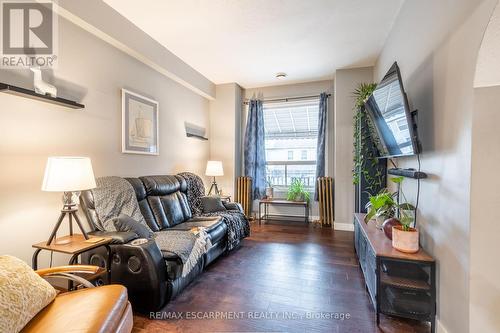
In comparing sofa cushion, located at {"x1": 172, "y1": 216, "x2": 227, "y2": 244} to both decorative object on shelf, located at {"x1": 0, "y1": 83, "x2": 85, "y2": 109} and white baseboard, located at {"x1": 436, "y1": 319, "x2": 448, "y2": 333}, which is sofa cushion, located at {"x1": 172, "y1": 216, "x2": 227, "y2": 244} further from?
white baseboard, located at {"x1": 436, "y1": 319, "x2": 448, "y2": 333}

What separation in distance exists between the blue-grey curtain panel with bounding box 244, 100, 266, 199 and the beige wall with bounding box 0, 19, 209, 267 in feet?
6.71

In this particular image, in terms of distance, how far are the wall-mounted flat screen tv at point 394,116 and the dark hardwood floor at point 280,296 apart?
4.42 feet

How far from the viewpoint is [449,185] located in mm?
1487

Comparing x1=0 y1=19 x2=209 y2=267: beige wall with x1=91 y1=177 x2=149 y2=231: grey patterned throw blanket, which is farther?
x1=91 y1=177 x2=149 y2=231: grey patterned throw blanket

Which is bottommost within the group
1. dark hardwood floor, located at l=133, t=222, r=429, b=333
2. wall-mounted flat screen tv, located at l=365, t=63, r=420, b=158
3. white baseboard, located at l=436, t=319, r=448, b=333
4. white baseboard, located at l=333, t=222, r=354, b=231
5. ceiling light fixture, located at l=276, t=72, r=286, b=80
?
dark hardwood floor, located at l=133, t=222, r=429, b=333

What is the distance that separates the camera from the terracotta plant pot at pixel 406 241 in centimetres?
175

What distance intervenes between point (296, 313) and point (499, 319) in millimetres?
1200

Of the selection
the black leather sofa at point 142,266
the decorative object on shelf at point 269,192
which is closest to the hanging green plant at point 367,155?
the decorative object on shelf at point 269,192

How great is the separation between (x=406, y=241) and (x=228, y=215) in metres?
2.11

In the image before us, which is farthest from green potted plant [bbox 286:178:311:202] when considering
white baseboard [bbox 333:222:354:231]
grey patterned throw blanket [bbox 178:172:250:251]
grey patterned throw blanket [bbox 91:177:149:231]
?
grey patterned throw blanket [bbox 91:177:149:231]

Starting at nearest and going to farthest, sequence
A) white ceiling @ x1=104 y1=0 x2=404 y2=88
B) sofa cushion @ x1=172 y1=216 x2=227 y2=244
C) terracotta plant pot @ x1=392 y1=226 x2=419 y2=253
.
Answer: terracotta plant pot @ x1=392 y1=226 x2=419 y2=253, white ceiling @ x1=104 y1=0 x2=404 y2=88, sofa cushion @ x1=172 y1=216 x2=227 y2=244

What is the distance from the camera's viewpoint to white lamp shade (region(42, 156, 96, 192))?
5.56ft

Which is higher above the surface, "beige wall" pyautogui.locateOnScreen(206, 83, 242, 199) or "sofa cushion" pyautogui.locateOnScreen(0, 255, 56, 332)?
"beige wall" pyautogui.locateOnScreen(206, 83, 242, 199)

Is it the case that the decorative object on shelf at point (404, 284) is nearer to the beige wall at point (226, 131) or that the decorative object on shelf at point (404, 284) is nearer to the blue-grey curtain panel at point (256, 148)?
the blue-grey curtain panel at point (256, 148)
